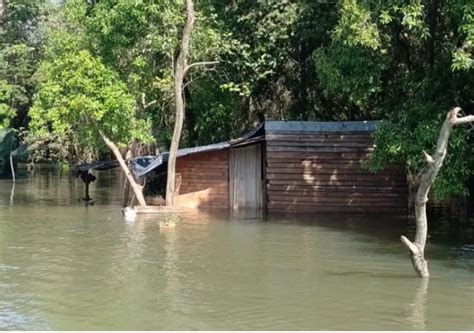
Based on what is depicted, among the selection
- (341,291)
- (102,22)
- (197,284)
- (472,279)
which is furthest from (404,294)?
(102,22)

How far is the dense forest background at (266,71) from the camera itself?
13273 millimetres

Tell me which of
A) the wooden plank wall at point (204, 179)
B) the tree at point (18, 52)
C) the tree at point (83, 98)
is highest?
the tree at point (18, 52)

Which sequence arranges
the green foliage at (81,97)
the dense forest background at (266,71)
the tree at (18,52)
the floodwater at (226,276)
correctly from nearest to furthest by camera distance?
the floodwater at (226,276) → the dense forest background at (266,71) → the green foliage at (81,97) → the tree at (18,52)

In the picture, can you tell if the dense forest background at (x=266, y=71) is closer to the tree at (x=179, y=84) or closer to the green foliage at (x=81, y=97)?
the green foliage at (x=81, y=97)

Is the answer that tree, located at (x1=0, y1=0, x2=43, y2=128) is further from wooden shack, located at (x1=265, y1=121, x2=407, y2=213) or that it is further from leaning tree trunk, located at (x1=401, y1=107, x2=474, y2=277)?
leaning tree trunk, located at (x1=401, y1=107, x2=474, y2=277)

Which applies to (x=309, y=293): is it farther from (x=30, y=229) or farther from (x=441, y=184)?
(x=30, y=229)

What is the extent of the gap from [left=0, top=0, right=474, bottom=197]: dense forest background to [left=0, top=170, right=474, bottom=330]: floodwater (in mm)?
2317

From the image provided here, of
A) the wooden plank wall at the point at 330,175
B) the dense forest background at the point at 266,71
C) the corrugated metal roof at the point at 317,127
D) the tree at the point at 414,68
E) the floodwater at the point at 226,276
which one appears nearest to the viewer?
the floodwater at the point at 226,276

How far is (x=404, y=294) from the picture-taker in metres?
9.52

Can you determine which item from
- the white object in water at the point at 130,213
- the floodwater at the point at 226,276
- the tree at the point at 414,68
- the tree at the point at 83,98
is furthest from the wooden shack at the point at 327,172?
the tree at the point at 83,98

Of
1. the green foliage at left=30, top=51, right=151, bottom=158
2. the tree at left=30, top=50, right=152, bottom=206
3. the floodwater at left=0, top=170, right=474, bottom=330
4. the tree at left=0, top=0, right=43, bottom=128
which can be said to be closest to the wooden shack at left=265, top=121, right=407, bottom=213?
the floodwater at left=0, top=170, right=474, bottom=330

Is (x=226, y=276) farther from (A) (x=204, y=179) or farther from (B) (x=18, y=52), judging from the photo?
(B) (x=18, y=52)

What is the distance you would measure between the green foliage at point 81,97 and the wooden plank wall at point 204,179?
93.8 inches

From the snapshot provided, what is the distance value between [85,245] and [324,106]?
10517 millimetres
